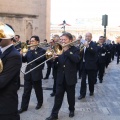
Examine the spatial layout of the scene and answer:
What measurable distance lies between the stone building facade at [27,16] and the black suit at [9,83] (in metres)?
16.8

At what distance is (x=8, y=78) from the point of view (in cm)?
389

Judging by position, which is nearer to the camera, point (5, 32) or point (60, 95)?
point (5, 32)

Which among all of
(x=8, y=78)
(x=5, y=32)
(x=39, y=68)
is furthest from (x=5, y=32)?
(x=39, y=68)

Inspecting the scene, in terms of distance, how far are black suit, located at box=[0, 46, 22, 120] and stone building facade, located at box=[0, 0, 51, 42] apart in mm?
16780

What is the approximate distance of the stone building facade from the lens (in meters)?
21.1

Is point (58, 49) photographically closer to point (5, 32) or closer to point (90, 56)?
point (90, 56)

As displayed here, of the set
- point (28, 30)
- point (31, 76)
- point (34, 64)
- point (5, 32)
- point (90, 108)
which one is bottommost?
point (90, 108)

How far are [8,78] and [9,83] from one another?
10cm

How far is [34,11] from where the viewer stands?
2362cm

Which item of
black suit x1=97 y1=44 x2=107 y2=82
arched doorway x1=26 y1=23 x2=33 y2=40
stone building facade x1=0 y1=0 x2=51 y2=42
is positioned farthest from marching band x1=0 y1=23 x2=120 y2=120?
arched doorway x1=26 y1=23 x2=33 y2=40

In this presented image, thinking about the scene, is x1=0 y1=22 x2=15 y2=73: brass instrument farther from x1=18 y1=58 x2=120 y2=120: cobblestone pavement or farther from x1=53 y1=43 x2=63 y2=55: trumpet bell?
x1=18 y1=58 x2=120 y2=120: cobblestone pavement

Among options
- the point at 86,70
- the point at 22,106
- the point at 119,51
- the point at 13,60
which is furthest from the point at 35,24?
the point at 13,60

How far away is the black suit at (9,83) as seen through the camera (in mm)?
3887

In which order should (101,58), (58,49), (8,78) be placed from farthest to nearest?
(101,58) < (58,49) < (8,78)
